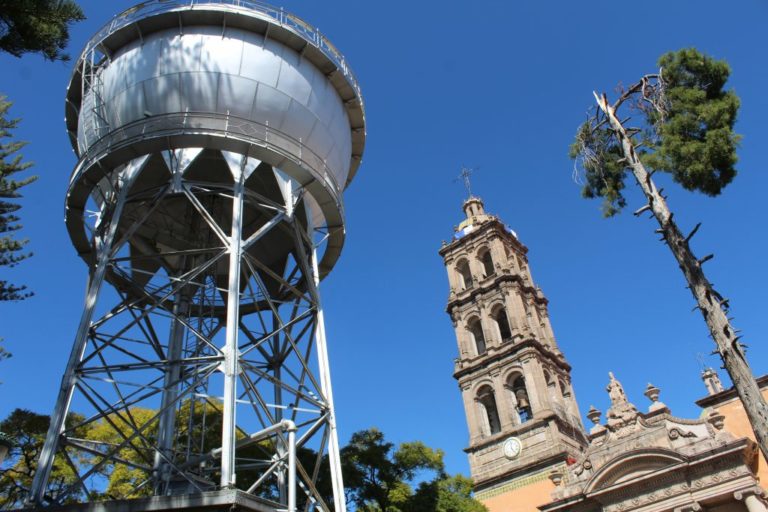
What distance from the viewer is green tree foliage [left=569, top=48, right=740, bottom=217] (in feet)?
40.1

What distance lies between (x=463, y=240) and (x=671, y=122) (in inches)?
1202

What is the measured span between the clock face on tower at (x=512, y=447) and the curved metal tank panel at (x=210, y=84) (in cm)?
2312

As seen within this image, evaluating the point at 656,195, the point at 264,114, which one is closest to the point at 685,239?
the point at 656,195

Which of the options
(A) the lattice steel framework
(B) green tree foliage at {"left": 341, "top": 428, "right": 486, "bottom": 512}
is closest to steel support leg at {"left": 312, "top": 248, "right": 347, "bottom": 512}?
(A) the lattice steel framework

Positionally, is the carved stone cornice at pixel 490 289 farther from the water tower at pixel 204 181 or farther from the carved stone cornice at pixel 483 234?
the water tower at pixel 204 181

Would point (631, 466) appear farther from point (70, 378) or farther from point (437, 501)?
point (70, 378)

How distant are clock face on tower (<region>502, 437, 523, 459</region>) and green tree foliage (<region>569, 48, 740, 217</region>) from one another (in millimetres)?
22923

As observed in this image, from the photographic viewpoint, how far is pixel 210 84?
1427 cm

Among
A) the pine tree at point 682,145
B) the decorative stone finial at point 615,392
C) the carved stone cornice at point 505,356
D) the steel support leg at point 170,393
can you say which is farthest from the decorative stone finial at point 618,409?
the steel support leg at point 170,393

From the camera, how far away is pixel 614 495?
2817 centimetres

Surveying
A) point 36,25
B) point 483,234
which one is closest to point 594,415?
point 483,234

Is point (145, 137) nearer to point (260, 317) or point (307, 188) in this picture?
point (307, 188)

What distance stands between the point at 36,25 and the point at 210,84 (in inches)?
174

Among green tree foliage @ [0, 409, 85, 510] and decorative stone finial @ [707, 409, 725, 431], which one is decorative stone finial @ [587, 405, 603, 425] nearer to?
decorative stone finial @ [707, 409, 725, 431]
